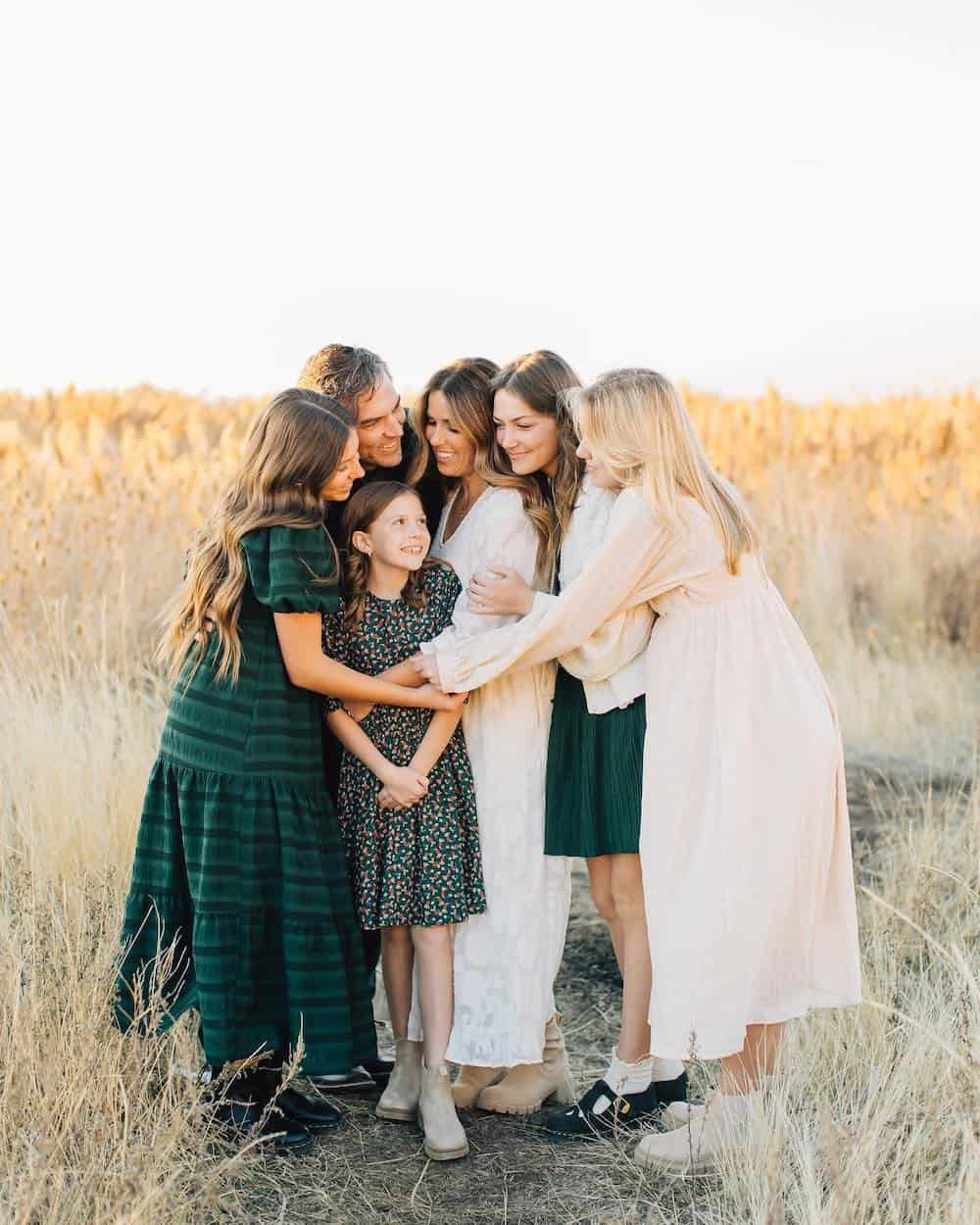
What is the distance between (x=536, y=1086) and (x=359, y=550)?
1580 millimetres

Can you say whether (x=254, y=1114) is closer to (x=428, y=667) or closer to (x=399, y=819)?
(x=399, y=819)

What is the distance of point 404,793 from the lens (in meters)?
3.56

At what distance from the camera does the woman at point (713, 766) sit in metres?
3.32

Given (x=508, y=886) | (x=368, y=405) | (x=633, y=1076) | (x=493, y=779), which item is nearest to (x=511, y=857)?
(x=508, y=886)

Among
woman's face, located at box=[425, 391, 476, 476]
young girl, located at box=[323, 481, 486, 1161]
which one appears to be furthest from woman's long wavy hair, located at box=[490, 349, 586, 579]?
young girl, located at box=[323, 481, 486, 1161]

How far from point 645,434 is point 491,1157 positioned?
74.2 inches

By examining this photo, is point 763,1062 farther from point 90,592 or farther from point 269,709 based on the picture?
point 90,592

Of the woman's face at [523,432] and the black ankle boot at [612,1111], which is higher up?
the woman's face at [523,432]

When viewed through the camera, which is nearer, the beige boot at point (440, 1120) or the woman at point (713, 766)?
the woman at point (713, 766)

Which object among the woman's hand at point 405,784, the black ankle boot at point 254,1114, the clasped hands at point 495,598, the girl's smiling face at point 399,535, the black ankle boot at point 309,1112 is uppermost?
the girl's smiling face at point 399,535

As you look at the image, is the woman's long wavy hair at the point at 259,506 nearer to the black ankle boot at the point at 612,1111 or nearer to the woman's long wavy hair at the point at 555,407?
the woman's long wavy hair at the point at 555,407

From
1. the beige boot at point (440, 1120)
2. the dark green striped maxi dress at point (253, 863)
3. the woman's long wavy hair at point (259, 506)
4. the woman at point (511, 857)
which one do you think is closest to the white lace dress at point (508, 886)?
the woman at point (511, 857)

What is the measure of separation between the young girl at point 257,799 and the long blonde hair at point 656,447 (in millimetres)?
637

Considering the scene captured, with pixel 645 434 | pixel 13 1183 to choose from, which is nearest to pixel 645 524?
pixel 645 434
